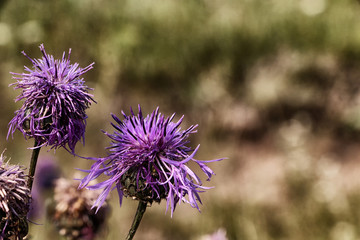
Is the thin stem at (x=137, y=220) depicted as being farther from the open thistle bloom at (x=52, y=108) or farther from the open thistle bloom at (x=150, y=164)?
the open thistle bloom at (x=52, y=108)

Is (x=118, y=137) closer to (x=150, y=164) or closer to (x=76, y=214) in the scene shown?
(x=150, y=164)

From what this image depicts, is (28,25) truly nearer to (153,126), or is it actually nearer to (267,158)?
(267,158)

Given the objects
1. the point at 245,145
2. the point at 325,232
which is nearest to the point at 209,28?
the point at 245,145

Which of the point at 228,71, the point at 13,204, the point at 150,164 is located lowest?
the point at 13,204

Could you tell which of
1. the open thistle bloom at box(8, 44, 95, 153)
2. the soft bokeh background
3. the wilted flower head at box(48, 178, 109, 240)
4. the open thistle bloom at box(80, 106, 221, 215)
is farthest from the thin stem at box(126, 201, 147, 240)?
the soft bokeh background

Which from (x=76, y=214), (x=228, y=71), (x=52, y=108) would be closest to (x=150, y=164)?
(x=52, y=108)

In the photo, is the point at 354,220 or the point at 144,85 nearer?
the point at 354,220
